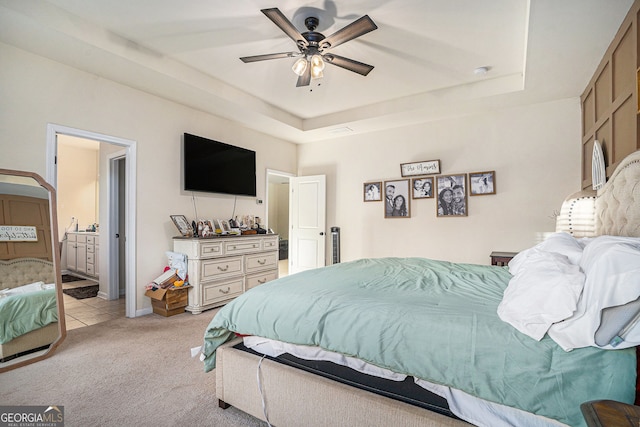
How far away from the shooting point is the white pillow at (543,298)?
1076 millimetres

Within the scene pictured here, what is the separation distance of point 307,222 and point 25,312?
13.0ft

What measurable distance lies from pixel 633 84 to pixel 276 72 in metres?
3.10

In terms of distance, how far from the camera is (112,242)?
14.1 feet

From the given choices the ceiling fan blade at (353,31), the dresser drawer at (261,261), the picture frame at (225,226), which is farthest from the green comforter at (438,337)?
the picture frame at (225,226)

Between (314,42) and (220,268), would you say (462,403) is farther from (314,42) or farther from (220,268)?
(220,268)

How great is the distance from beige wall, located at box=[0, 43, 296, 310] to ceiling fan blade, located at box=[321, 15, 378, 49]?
7.82 feet

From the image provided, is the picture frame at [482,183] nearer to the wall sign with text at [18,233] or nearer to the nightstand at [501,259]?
the nightstand at [501,259]

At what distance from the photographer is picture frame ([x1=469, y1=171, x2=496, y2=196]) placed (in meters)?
4.15

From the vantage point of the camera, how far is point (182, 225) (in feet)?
12.6

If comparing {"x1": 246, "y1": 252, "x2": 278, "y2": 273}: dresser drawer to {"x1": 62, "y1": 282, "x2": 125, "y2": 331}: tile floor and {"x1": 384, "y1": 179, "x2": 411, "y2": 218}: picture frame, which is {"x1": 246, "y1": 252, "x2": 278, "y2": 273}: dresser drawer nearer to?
{"x1": 62, "y1": 282, "x2": 125, "y2": 331}: tile floor

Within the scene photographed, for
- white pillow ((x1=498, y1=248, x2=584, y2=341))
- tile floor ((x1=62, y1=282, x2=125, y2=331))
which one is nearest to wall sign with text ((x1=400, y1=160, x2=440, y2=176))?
white pillow ((x1=498, y1=248, x2=584, y2=341))

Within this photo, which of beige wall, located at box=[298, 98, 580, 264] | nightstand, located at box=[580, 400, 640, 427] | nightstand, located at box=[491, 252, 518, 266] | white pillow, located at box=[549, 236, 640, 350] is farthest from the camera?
beige wall, located at box=[298, 98, 580, 264]

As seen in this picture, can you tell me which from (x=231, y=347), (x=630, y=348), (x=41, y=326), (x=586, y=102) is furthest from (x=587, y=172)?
(x=41, y=326)

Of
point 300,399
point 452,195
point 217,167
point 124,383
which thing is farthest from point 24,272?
point 452,195
